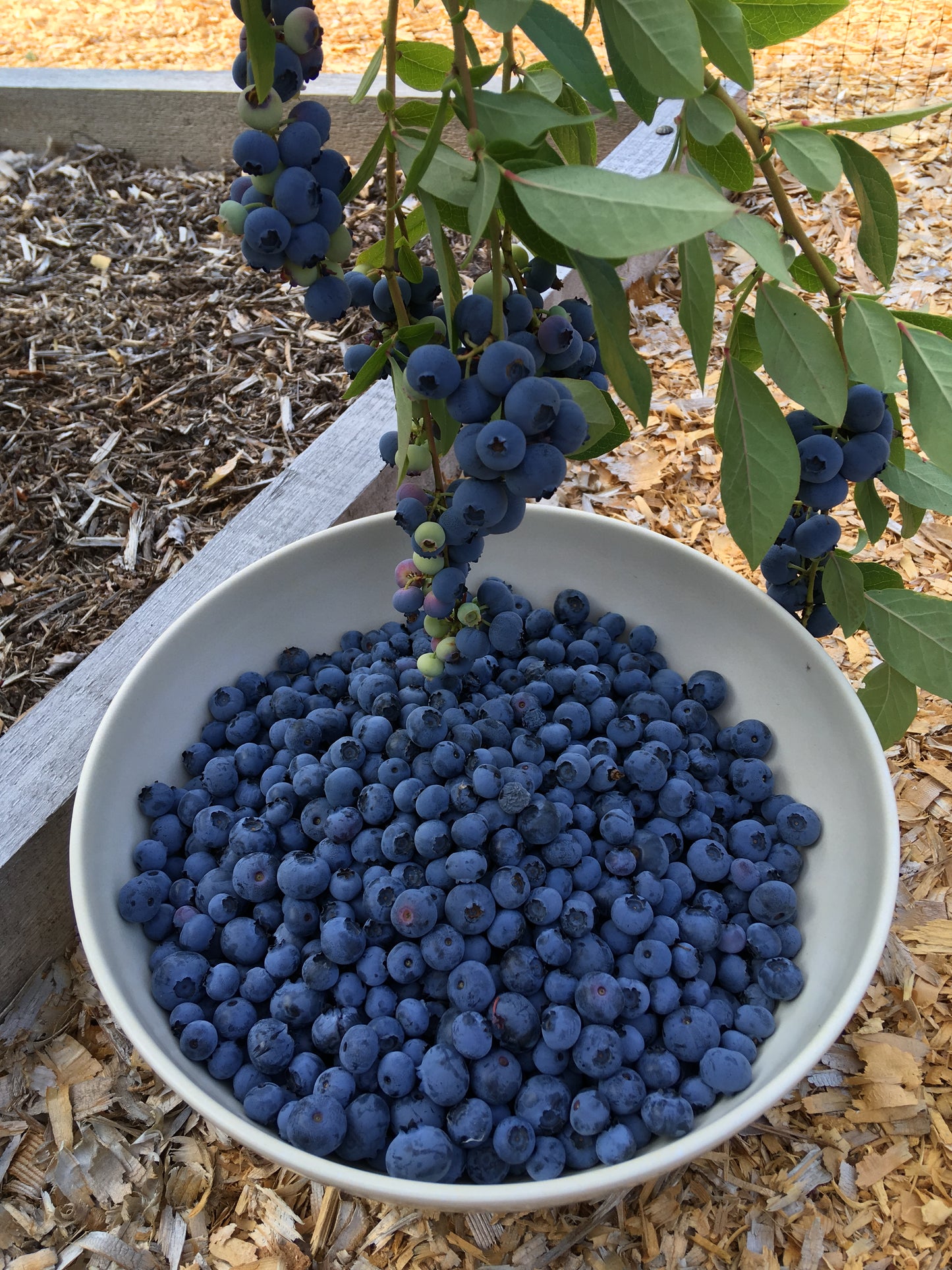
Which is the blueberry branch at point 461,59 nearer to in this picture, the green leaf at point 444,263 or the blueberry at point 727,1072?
the green leaf at point 444,263

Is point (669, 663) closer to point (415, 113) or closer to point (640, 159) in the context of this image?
point (415, 113)

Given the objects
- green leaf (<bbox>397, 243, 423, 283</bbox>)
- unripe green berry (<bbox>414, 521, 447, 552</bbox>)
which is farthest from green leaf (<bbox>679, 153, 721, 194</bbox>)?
unripe green berry (<bbox>414, 521, 447, 552</bbox>)

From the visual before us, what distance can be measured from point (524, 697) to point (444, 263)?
19.1 inches

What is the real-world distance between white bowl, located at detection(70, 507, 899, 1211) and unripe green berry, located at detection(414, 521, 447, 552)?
379 millimetres

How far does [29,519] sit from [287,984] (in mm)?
1132

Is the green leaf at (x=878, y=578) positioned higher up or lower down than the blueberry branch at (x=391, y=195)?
lower down

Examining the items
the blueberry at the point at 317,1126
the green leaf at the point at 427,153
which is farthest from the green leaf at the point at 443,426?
the blueberry at the point at 317,1126

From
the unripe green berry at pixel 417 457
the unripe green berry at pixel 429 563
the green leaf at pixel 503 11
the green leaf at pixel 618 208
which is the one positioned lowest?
the unripe green berry at pixel 429 563

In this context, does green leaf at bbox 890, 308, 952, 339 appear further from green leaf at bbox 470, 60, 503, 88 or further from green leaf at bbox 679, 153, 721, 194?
green leaf at bbox 470, 60, 503, 88

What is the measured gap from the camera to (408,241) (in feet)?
2.63

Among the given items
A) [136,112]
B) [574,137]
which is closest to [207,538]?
[574,137]

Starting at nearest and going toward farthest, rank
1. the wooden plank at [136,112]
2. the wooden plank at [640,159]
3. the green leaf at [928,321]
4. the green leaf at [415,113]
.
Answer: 1. the green leaf at [415,113]
2. the green leaf at [928,321]
3. the wooden plank at [640,159]
4. the wooden plank at [136,112]

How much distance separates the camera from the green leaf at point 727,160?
768 mm

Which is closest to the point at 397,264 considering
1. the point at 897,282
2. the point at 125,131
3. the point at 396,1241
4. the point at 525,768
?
the point at 525,768
